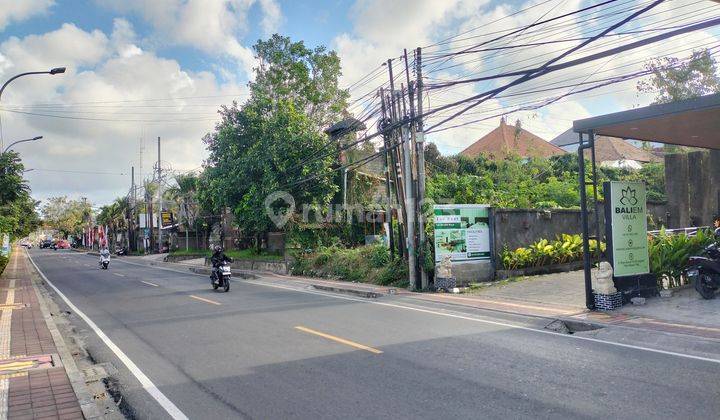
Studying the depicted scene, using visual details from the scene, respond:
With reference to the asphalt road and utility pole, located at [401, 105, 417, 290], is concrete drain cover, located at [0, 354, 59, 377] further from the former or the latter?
utility pole, located at [401, 105, 417, 290]

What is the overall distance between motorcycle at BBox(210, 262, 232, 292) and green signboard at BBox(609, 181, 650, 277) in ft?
38.3

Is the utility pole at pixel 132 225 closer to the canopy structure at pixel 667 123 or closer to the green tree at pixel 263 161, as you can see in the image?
the green tree at pixel 263 161

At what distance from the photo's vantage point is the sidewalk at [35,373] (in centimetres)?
551

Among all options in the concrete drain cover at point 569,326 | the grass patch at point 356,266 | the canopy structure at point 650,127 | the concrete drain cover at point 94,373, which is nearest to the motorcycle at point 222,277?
the grass patch at point 356,266

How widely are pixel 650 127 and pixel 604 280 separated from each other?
131 inches

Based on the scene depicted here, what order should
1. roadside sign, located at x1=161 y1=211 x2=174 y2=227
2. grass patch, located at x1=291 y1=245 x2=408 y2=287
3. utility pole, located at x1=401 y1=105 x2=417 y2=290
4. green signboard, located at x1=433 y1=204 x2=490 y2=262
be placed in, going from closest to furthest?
1. green signboard, located at x1=433 y1=204 x2=490 y2=262
2. utility pole, located at x1=401 y1=105 x2=417 y2=290
3. grass patch, located at x1=291 y1=245 x2=408 y2=287
4. roadside sign, located at x1=161 y1=211 x2=174 y2=227

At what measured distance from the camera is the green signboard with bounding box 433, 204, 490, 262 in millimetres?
16281

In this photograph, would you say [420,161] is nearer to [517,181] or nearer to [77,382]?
[77,382]

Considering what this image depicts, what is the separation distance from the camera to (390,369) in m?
6.79

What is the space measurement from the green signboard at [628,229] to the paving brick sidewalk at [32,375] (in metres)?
10.1

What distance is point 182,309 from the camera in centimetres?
1316

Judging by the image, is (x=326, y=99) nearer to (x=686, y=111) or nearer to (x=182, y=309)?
(x=182, y=309)

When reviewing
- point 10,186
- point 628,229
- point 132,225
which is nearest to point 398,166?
point 628,229

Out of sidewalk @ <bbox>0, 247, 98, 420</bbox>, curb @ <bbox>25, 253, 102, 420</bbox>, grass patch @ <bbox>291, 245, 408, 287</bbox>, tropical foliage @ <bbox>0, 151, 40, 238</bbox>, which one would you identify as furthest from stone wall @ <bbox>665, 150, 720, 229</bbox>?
tropical foliage @ <bbox>0, 151, 40, 238</bbox>
